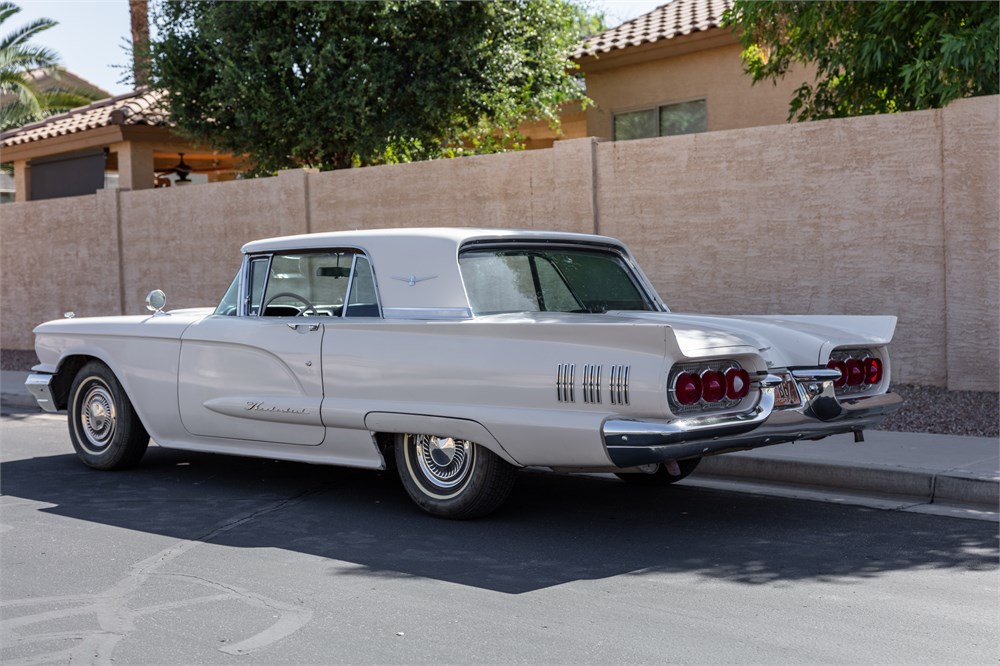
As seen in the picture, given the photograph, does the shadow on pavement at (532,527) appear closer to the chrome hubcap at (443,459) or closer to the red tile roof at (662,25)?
the chrome hubcap at (443,459)

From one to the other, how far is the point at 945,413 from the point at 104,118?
58.0 ft

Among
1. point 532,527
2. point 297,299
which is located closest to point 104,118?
point 297,299

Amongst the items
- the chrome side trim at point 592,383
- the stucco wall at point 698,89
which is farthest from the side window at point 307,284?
the stucco wall at point 698,89

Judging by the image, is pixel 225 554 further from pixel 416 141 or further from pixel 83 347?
pixel 416 141

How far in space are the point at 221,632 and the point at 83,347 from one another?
13.9 ft

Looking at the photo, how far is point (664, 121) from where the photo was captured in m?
18.8

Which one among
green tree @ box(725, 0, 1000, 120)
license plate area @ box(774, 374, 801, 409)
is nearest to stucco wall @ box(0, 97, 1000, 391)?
green tree @ box(725, 0, 1000, 120)

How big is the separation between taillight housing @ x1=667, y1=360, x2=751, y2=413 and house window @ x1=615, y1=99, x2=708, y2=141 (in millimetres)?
12899

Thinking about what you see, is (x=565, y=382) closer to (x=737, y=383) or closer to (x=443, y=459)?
(x=737, y=383)

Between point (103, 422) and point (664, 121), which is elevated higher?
point (664, 121)

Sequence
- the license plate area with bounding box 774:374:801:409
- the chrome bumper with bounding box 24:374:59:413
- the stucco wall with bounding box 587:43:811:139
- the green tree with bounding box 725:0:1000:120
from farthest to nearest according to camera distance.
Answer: the stucco wall with bounding box 587:43:811:139, the green tree with bounding box 725:0:1000:120, the chrome bumper with bounding box 24:374:59:413, the license plate area with bounding box 774:374:801:409

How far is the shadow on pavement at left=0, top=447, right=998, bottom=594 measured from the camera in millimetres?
5574

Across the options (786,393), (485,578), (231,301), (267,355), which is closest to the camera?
(485,578)

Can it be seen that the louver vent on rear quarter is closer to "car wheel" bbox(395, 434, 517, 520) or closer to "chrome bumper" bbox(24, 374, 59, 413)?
"car wheel" bbox(395, 434, 517, 520)
